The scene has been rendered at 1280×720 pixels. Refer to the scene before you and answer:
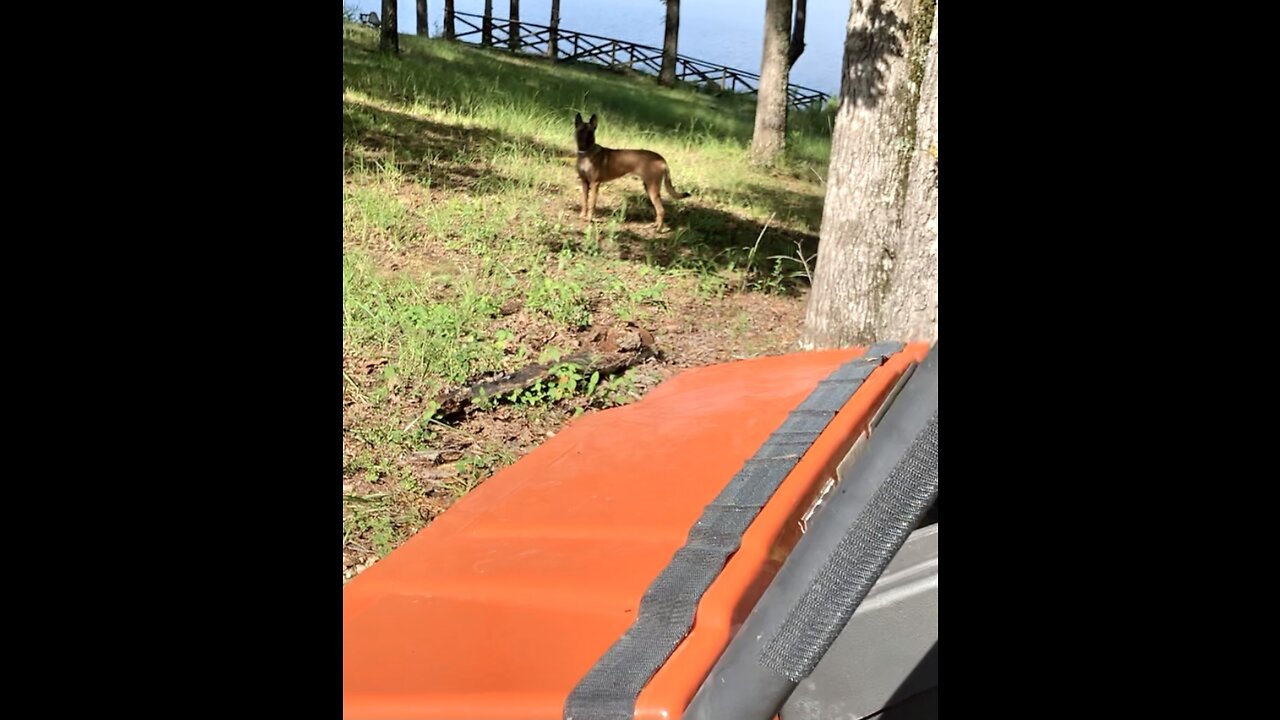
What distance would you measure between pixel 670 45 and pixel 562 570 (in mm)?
24426

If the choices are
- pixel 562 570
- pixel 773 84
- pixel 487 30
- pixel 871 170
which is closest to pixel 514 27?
pixel 487 30

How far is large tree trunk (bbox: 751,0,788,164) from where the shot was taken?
1246 centimetres

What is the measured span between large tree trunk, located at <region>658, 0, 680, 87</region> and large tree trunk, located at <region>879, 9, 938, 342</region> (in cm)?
1996

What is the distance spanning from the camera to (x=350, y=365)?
5621mm

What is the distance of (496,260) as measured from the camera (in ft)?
23.5

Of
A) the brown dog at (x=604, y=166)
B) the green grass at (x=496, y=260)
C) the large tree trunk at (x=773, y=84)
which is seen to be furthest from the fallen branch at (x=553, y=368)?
the large tree trunk at (x=773, y=84)

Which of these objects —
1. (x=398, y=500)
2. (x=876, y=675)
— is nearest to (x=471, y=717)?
(x=876, y=675)

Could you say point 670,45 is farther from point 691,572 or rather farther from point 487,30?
point 691,572

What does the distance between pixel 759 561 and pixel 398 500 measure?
3.29 m

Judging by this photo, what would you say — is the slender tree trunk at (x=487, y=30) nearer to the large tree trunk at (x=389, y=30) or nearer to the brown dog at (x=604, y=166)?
the large tree trunk at (x=389, y=30)

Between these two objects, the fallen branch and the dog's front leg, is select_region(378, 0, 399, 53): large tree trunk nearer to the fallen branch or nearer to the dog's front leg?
the dog's front leg

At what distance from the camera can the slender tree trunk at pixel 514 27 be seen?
1083 inches

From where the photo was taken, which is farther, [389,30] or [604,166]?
[389,30]

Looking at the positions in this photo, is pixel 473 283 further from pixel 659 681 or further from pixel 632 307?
pixel 659 681
